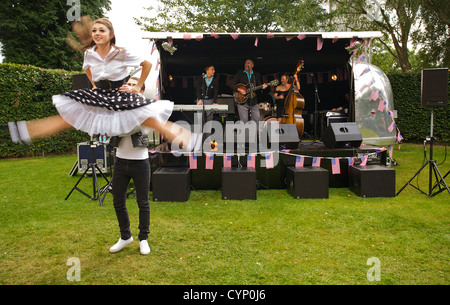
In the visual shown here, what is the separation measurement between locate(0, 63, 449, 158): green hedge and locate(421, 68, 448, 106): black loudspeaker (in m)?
5.38

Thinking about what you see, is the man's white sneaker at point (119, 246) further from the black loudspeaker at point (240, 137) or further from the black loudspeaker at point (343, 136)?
the black loudspeaker at point (343, 136)

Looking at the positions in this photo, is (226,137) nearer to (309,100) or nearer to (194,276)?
(194,276)

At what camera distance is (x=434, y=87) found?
510cm

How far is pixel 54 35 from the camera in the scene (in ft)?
56.9

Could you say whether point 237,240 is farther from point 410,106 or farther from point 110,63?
point 410,106

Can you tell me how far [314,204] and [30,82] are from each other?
10.4 metres

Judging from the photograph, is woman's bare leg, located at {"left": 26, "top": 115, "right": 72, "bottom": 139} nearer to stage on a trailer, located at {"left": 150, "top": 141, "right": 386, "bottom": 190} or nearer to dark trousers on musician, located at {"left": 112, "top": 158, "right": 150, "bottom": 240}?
dark trousers on musician, located at {"left": 112, "top": 158, "right": 150, "bottom": 240}

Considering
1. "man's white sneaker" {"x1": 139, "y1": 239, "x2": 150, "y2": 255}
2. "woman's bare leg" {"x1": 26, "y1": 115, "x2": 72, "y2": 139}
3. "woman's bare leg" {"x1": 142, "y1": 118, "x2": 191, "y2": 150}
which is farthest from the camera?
"man's white sneaker" {"x1": 139, "y1": 239, "x2": 150, "y2": 255}

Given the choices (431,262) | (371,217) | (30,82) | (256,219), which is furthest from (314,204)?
(30,82)

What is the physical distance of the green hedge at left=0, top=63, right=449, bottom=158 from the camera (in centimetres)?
1027

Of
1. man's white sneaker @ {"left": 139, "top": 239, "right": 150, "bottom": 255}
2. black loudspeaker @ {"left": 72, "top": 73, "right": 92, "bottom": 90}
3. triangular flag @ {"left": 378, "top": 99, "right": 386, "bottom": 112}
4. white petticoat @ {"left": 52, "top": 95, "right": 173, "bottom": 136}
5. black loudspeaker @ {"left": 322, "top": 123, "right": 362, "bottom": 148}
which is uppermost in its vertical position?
black loudspeaker @ {"left": 72, "top": 73, "right": 92, "bottom": 90}

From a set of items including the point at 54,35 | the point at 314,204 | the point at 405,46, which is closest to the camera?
the point at 314,204

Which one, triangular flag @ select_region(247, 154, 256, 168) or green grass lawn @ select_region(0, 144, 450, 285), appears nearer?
green grass lawn @ select_region(0, 144, 450, 285)

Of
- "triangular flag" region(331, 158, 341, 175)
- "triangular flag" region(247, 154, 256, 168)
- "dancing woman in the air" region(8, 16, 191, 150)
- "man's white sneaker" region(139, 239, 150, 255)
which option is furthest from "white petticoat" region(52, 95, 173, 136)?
"triangular flag" region(331, 158, 341, 175)
